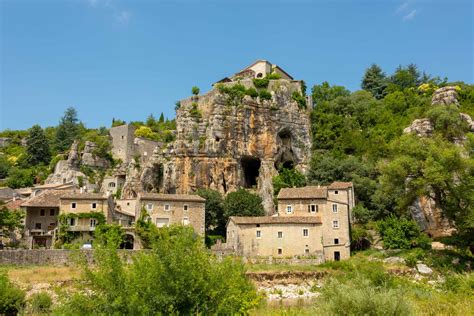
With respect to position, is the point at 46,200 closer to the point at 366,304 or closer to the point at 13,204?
the point at 13,204

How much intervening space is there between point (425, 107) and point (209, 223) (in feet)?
106

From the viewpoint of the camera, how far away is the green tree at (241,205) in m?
47.2

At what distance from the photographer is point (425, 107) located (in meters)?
56.2

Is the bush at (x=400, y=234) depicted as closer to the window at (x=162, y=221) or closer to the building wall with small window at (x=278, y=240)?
the building wall with small window at (x=278, y=240)

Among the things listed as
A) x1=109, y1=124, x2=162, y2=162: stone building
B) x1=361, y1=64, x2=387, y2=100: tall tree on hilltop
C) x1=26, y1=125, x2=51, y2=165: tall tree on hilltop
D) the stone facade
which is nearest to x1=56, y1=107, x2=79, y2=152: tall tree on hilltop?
x1=26, y1=125, x2=51, y2=165: tall tree on hilltop

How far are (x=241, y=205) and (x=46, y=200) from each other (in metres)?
21.4

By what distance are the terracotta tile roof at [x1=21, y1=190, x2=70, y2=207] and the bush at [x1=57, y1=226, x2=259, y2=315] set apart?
33.9m

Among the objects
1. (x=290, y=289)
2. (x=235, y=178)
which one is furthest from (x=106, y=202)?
(x=290, y=289)

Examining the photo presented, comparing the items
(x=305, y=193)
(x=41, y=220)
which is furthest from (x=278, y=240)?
(x=41, y=220)

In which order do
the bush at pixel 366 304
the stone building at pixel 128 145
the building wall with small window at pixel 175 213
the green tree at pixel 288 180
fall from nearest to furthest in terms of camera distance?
the bush at pixel 366 304 < the building wall with small window at pixel 175 213 < the green tree at pixel 288 180 < the stone building at pixel 128 145

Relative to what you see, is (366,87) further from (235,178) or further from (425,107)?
(235,178)

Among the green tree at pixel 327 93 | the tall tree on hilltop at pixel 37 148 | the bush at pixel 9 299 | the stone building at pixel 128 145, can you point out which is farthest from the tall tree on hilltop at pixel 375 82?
the bush at pixel 9 299

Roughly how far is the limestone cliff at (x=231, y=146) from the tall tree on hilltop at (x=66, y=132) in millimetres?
33753

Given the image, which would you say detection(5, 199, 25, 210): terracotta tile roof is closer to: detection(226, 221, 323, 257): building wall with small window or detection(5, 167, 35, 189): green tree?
detection(5, 167, 35, 189): green tree
